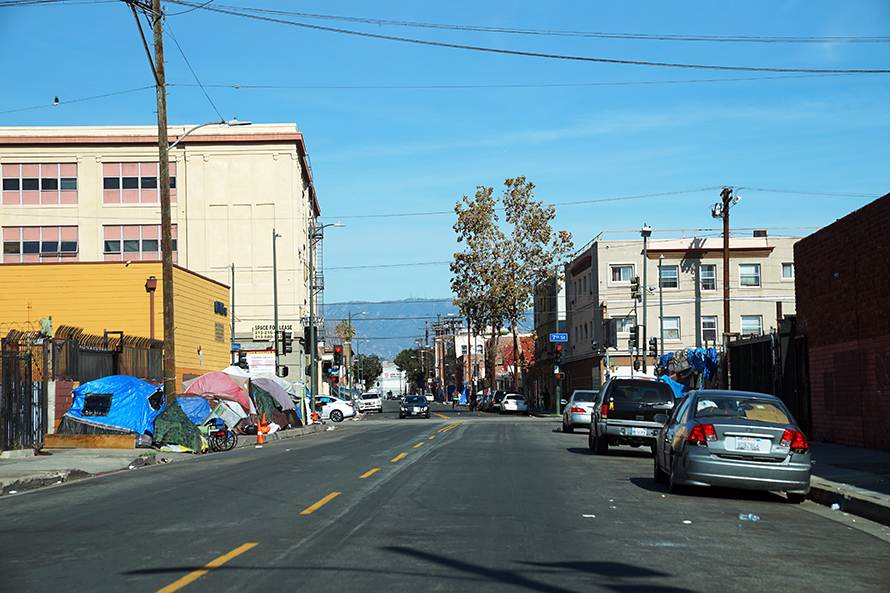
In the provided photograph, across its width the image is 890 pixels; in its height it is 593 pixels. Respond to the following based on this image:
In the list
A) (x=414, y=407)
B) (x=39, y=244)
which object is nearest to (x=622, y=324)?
(x=414, y=407)

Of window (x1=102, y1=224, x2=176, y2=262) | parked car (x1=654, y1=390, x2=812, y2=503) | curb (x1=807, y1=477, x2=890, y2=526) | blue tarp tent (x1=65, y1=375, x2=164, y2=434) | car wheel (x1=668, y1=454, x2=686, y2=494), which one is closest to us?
curb (x1=807, y1=477, x2=890, y2=526)

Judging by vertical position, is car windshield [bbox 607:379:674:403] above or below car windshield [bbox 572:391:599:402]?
above

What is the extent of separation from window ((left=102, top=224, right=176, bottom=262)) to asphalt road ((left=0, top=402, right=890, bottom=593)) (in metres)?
45.6

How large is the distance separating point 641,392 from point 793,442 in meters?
8.52

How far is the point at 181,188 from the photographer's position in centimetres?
6091

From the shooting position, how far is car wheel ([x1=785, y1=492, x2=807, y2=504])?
43.4ft

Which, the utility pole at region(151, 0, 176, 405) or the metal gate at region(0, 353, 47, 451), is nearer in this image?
the metal gate at region(0, 353, 47, 451)

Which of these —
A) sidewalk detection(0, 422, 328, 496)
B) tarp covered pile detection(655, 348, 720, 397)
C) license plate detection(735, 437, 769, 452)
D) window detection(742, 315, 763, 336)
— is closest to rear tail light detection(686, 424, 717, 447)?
license plate detection(735, 437, 769, 452)

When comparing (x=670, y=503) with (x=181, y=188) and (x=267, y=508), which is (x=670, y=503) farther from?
(x=181, y=188)

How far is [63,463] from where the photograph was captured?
20062 millimetres

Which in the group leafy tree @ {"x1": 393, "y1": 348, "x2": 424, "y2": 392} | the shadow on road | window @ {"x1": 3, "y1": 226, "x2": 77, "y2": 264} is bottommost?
leafy tree @ {"x1": 393, "y1": 348, "x2": 424, "y2": 392}

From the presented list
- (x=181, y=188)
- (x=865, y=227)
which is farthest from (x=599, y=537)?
(x=181, y=188)

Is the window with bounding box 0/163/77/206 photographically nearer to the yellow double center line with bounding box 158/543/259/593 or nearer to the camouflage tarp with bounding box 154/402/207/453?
the camouflage tarp with bounding box 154/402/207/453

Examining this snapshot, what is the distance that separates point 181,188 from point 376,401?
86.7 ft
